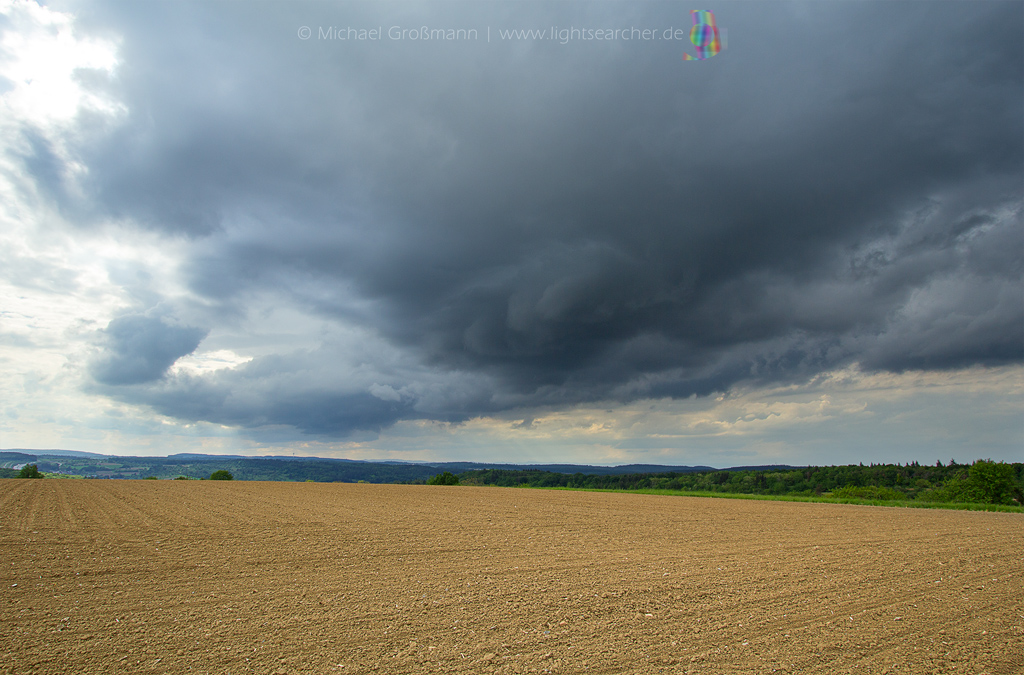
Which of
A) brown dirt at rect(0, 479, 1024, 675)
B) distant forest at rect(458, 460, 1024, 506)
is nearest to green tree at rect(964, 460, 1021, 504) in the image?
distant forest at rect(458, 460, 1024, 506)

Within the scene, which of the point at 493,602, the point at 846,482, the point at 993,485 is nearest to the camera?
the point at 493,602

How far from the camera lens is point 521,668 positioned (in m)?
8.52

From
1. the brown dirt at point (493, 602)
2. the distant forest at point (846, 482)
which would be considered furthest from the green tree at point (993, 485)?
the brown dirt at point (493, 602)

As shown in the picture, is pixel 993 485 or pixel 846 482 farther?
pixel 846 482

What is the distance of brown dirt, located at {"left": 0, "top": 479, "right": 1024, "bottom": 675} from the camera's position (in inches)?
352

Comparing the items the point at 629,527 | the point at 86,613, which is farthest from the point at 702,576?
the point at 86,613

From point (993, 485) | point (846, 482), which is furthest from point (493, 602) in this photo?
point (846, 482)

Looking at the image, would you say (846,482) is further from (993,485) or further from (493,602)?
(493,602)

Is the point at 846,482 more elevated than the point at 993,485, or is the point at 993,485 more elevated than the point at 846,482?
the point at 993,485

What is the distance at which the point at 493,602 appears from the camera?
39.9 feet

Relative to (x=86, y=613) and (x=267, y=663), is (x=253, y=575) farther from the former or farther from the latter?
(x=267, y=663)

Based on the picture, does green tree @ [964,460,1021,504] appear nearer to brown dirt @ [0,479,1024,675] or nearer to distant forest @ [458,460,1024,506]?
distant forest @ [458,460,1024,506]

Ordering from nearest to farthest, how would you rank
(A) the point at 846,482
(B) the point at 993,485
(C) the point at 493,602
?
1. (C) the point at 493,602
2. (B) the point at 993,485
3. (A) the point at 846,482

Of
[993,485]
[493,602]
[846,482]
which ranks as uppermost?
[493,602]
